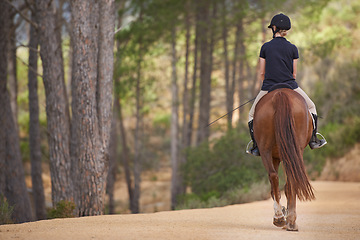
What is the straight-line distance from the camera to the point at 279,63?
8.16 m

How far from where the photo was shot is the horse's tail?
7414mm

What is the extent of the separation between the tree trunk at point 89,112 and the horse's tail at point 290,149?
5.07 meters

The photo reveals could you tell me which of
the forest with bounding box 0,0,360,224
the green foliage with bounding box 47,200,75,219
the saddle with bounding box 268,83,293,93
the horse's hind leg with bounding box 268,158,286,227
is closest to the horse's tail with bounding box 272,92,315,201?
the horse's hind leg with bounding box 268,158,286,227

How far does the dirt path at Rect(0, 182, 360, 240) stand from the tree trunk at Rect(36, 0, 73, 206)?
483 centimetres

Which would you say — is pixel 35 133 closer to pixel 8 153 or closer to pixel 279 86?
pixel 8 153

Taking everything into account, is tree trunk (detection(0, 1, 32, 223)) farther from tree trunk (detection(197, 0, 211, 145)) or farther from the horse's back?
tree trunk (detection(197, 0, 211, 145))

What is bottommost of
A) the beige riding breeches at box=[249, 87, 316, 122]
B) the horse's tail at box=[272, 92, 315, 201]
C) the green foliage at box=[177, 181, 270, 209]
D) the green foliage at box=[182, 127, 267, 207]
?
the green foliage at box=[177, 181, 270, 209]

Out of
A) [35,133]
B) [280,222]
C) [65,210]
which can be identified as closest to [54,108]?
[65,210]

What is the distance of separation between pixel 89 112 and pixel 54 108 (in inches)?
116

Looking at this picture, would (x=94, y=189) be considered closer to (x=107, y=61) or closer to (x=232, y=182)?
(x=107, y=61)

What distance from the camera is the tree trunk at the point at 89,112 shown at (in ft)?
Answer: 37.6

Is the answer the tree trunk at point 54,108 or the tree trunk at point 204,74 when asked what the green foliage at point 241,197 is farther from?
the tree trunk at point 204,74

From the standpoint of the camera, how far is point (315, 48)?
25.5m

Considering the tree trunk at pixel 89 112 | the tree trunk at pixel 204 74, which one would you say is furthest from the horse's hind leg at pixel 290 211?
the tree trunk at pixel 204 74
